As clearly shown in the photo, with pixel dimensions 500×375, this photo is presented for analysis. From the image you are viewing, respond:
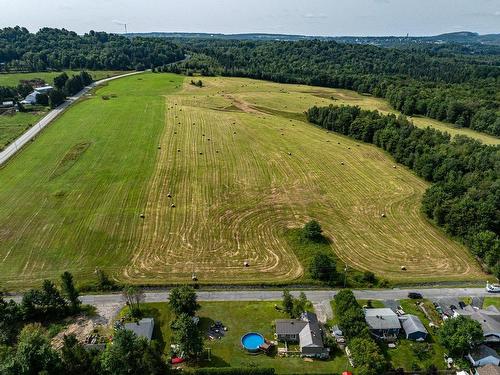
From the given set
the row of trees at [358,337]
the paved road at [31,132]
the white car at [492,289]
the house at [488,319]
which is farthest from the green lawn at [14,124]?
the white car at [492,289]

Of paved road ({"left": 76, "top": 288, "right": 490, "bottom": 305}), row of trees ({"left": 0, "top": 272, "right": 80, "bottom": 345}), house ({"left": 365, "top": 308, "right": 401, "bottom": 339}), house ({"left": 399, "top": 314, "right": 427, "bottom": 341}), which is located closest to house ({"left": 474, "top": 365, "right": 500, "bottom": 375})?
house ({"left": 399, "top": 314, "right": 427, "bottom": 341})

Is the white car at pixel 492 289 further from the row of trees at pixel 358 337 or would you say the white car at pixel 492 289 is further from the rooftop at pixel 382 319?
the row of trees at pixel 358 337

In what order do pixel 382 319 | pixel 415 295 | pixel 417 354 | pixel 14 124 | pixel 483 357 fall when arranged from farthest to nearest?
pixel 14 124
pixel 415 295
pixel 382 319
pixel 417 354
pixel 483 357

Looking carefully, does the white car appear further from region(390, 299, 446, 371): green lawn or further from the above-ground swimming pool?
the above-ground swimming pool

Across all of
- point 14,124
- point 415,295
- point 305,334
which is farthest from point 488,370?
point 14,124

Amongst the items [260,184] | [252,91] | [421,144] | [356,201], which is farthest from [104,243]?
[252,91]

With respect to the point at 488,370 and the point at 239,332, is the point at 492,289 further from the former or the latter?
the point at 239,332
